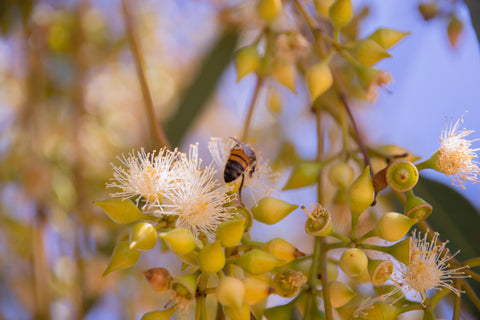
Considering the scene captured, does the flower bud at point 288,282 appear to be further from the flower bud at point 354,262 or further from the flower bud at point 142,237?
the flower bud at point 142,237

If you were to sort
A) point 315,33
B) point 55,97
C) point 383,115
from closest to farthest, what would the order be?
point 315,33 < point 383,115 < point 55,97

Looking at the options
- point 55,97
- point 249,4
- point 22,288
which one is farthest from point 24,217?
point 249,4

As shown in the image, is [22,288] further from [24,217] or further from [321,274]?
[321,274]

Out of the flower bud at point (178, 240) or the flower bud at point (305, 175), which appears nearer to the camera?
the flower bud at point (178, 240)

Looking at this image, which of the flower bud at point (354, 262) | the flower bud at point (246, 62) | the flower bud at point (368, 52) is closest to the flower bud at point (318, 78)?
the flower bud at point (368, 52)

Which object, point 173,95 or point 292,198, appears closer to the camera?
point 292,198

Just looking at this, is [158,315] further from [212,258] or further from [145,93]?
[145,93]

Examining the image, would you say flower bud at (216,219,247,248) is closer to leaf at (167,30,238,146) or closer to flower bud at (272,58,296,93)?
flower bud at (272,58,296,93)
